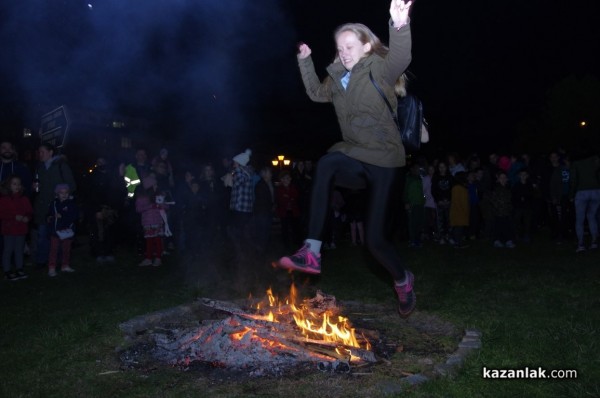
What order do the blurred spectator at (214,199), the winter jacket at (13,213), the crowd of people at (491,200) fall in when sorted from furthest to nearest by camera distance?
the crowd of people at (491,200), the blurred spectator at (214,199), the winter jacket at (13,213)

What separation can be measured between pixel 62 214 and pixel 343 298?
5.21 m

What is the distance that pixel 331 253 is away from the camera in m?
11.0

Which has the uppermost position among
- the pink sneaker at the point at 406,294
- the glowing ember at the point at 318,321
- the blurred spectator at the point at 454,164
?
the blurred spectator at the point at 454,164

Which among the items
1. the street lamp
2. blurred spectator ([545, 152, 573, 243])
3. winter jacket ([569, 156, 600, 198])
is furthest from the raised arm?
the street lamp

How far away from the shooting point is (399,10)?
11.3 feet

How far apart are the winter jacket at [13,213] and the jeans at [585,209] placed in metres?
9.41

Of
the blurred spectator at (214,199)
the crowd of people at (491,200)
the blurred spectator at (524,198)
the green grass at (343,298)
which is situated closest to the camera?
the green grass at (343,298)

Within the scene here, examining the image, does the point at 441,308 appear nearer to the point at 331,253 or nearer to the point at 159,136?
the point at 331,253

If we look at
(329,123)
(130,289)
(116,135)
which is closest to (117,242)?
(130,289)

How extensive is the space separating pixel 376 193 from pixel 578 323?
7.53 ft

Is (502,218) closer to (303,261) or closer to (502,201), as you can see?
(502,201)

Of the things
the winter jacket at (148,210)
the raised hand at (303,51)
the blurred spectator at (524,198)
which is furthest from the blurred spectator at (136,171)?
the blurred spectator at (524,198)

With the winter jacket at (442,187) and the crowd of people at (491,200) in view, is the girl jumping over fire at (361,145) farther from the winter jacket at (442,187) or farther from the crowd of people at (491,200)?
the winter jacket at (442,187)

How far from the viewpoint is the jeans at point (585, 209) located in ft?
33.4
